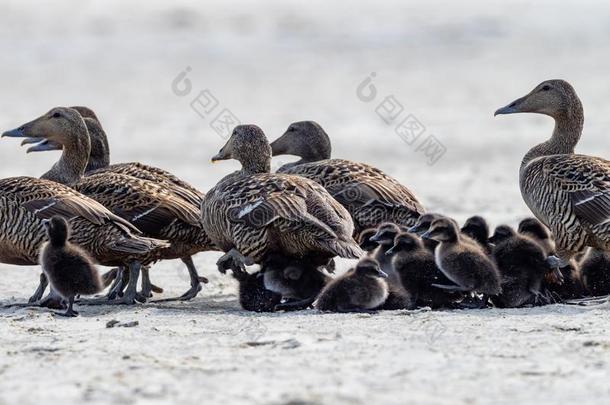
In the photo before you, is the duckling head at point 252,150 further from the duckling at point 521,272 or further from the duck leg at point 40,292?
the duckling at point 521,272

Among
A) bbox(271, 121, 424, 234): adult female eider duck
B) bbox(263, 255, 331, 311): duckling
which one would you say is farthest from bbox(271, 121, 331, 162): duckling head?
bbox(263, 255, 331, 311): duckling

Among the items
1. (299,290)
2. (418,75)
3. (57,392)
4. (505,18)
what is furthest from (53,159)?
(505,18)

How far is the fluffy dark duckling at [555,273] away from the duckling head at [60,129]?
13.2ft

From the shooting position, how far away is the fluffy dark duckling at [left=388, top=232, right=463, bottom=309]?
8.81 m

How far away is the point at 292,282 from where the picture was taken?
9.20 meters

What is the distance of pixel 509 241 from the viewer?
30.0 feet

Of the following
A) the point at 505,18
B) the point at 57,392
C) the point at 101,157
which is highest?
the point at 505,18

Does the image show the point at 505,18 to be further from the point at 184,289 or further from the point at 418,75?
the point at 184,289

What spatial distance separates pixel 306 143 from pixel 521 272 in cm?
415

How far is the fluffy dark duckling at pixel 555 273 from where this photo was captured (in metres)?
9.20

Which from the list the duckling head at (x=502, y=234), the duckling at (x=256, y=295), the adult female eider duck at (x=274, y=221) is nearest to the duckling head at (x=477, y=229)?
the duckling head at (x=502, y=234)

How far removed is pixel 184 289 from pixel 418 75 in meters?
27.5

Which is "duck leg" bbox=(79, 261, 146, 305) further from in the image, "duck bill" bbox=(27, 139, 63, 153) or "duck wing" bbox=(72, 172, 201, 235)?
"duck bill" bbox=(27, 139, 63, 153)

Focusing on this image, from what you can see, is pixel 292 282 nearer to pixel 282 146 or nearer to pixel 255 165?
pixel 255 165
